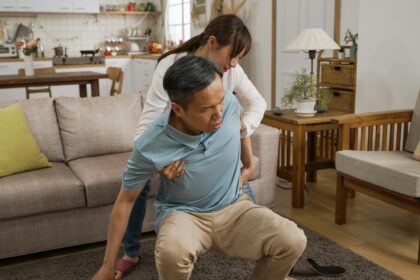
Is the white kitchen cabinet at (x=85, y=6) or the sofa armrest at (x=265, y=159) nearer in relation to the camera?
the sofa armrest at (x=265, y=159)

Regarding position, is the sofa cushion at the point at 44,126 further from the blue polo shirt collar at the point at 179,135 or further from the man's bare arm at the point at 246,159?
the blue polo shirt collar at the point at 179,135

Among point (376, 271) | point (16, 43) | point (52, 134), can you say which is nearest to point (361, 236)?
point (376, 271)

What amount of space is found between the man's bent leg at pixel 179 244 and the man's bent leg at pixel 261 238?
0.07 m

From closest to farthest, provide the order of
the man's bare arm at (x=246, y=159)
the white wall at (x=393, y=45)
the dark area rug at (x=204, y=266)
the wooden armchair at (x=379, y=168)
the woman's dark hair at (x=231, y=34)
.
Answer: the woman's dark hair at (x=231, y=34) < the man's bare arm at (x=246, y=159) < the dark area rug at (x=204, y=266) < the wooden armchair at (x=379, y=168) < the white wall at (x=393, y=45)

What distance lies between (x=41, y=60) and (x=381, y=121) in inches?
222

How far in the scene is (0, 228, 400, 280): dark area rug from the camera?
220 centimetres

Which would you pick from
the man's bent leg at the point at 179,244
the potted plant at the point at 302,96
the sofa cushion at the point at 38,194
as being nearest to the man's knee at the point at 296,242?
the man's bent leg at the point at 179,244

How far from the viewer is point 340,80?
3.85 meters

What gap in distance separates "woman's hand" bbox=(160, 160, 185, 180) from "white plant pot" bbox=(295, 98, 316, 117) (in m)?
1.85

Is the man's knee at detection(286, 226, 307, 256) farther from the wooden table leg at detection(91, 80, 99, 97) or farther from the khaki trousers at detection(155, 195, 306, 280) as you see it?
the wooden table leg at detection(91, 80, 99, 97)

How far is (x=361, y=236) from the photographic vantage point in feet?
8.69

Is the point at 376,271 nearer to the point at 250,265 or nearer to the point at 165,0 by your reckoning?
the point at 250,265

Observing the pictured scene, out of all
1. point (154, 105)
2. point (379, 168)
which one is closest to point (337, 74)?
point (379, 168)

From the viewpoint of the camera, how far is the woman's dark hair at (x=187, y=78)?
1427 millimetres
